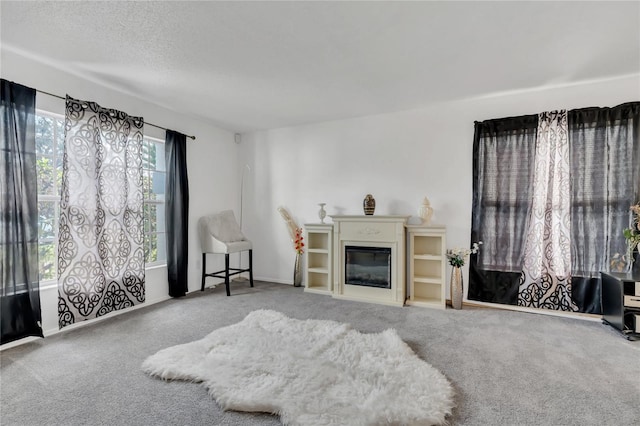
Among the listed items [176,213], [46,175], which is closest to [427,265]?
[176,213]

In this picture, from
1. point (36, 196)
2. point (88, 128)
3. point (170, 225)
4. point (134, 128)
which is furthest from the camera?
point (170, 225)

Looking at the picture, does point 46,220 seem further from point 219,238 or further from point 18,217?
point 219,238

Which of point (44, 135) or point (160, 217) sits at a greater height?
point (44, 135)

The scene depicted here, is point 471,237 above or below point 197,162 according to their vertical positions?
below

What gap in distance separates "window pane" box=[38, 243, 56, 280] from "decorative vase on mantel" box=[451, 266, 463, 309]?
4113 millimetres

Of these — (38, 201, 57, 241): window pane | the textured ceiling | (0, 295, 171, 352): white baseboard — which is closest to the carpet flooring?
(0, 295, 171, 352): white baseboard

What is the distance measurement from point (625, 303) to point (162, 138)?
5109 millimetres

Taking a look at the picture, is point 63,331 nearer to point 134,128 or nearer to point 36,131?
point 36,131

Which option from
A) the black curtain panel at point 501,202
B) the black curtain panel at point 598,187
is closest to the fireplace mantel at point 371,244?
the black curtain panel at point 501,202

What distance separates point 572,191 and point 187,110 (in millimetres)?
4576

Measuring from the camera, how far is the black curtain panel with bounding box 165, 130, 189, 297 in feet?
12.5

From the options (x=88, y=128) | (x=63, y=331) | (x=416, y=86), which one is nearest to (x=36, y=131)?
(x=88, y=128)

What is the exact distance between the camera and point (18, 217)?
95.9 inches

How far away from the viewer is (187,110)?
3.93 meters
